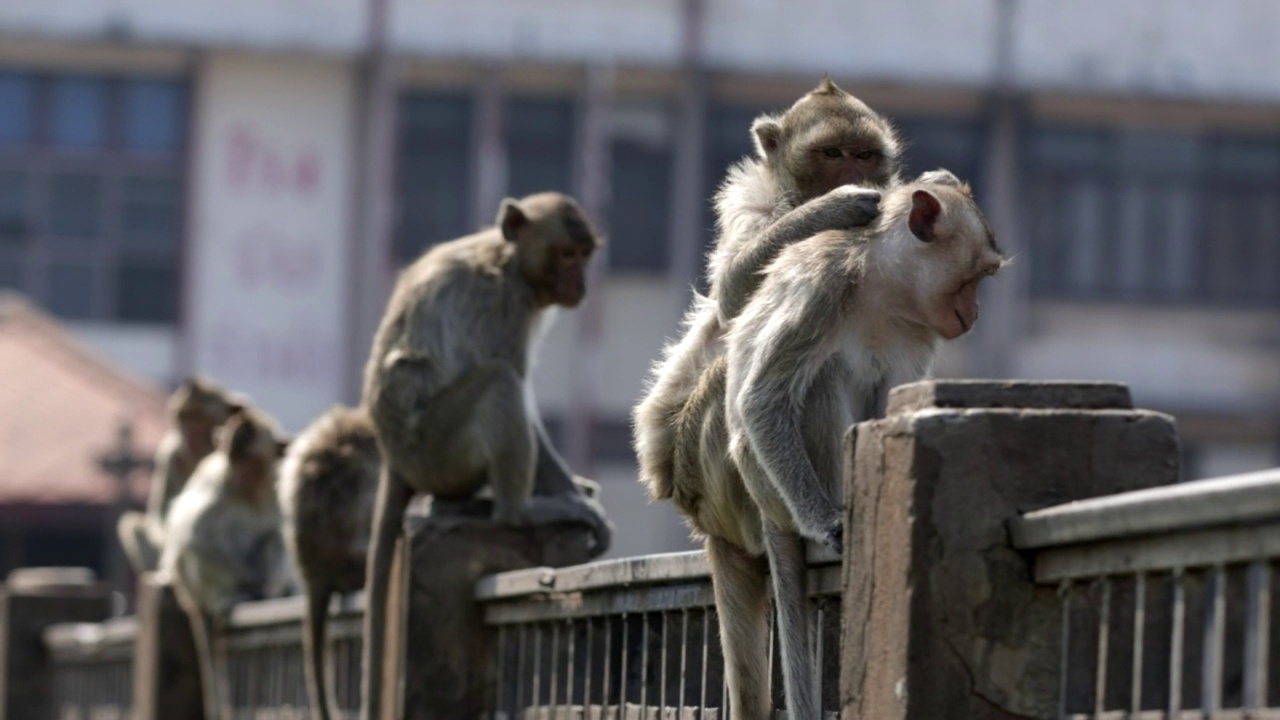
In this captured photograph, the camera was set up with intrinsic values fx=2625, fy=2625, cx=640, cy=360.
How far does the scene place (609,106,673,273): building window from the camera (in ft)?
94.5

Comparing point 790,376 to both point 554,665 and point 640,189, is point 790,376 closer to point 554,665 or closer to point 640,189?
point 554,665

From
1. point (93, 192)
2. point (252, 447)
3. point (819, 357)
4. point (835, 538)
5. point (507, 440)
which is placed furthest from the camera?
point (93, 192)

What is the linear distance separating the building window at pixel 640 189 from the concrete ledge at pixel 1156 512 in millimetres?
25066

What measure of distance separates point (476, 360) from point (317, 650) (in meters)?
1.11

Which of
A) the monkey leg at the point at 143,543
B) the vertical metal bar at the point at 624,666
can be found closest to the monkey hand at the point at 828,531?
the vertical metal bar at the point at 624,666

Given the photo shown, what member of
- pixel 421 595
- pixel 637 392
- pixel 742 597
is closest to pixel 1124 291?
pixel 637 392

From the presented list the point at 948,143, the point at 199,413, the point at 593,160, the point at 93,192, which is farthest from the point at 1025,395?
the point at 948,143

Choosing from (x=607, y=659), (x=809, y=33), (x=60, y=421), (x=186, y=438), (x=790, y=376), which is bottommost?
(x=60, y=421)

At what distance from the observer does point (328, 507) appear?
969 cm

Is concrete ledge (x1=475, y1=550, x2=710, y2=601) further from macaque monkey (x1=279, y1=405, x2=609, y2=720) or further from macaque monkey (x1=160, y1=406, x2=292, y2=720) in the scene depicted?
macaque monkey (x1=160, y1=406, x2=292, y2=720)

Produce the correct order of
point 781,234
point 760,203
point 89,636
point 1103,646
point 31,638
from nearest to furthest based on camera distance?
point 1103,646 < point 781,234 < point 760,203 < point 89,636 < point 31,638

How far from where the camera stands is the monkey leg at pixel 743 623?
5035 mm

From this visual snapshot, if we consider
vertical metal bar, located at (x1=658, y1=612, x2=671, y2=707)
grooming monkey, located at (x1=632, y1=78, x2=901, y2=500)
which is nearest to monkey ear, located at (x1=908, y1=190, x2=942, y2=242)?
grooming monkey, located at (x1=632, y1=78, x2=901, y2=500)

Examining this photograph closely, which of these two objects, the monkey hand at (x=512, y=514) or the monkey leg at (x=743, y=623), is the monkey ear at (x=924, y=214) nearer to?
the monkey leg at (x=743, y=623)
